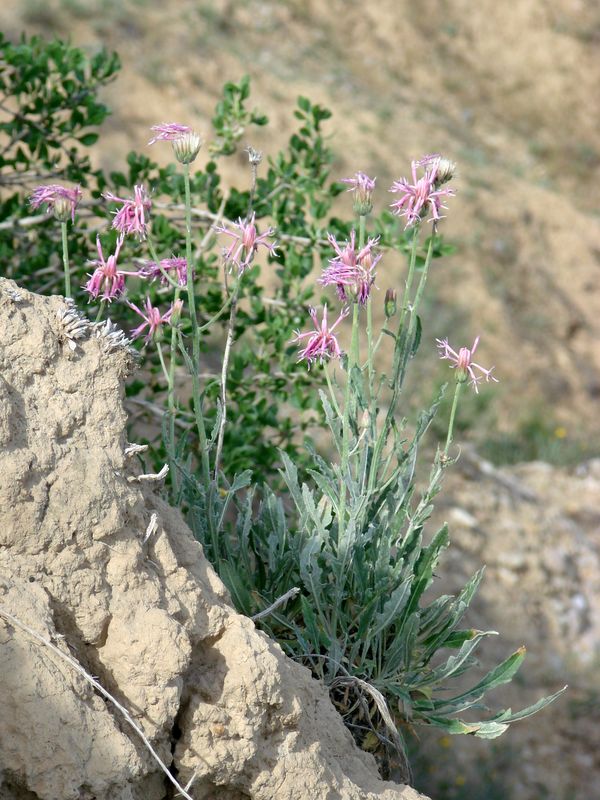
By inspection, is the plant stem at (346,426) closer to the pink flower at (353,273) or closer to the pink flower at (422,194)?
the pink flower at (353,273)

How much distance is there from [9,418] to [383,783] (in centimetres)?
111

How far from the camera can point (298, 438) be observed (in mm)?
6172

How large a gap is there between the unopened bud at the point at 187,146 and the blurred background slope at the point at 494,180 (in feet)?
13.0

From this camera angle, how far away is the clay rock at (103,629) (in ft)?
5.74

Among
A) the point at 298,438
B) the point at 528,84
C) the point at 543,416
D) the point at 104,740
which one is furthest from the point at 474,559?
the point at 528,84

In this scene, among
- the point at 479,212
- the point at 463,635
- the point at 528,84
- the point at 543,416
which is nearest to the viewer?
the point at 463,635

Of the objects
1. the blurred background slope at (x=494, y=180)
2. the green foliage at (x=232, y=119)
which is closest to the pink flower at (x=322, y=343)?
the green foliage at (x=232, y=119)

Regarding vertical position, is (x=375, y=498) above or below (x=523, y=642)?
above

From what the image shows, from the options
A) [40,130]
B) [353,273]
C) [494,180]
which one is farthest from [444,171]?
[494,180]

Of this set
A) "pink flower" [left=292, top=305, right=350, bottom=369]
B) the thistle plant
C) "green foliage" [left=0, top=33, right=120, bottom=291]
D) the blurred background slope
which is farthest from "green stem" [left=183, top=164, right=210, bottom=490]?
the blurred background slope

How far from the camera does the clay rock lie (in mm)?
1748

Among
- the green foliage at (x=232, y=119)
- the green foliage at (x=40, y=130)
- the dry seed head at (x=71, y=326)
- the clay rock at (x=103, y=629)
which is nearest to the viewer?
the clay rock at (x=103, y=629)

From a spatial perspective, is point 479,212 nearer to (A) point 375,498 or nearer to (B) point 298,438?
(B) point 298,438

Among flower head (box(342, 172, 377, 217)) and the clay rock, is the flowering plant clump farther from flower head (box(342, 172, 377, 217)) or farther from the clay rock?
the clay rock
